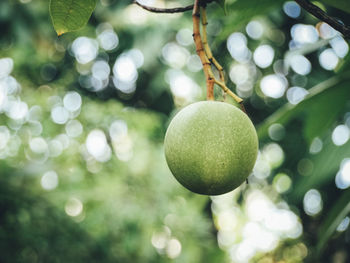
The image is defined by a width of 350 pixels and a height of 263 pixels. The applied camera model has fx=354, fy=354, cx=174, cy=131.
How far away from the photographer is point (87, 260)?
3.91m

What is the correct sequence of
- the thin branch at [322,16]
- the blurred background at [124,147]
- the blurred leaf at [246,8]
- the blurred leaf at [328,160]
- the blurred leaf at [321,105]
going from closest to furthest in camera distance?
the thin branch at [322,16]
the blurred leaf at [246,8]
the blurred leaf at [321,105]
the blurred leaf at [328,160]
the blurred background at [124,147]

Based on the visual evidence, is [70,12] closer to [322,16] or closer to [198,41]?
[198,41]

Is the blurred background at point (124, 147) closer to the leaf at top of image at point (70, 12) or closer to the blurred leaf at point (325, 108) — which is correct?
the blurred leaf at point (325, 108)

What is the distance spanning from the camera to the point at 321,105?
1.77 meters

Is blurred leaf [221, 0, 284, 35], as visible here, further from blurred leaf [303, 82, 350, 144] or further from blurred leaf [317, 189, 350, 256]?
blurred leaf [317, 189, 350, 256]

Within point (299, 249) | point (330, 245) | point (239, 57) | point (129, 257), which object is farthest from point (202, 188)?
point (299, 249)

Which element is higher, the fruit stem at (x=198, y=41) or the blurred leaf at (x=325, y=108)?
the fruit stem at (x=198, y=41)

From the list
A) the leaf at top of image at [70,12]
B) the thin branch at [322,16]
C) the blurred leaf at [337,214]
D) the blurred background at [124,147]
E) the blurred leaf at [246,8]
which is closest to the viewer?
the thin branch at [322,16]

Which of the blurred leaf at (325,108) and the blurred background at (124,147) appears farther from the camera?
the blurred background at (124,147)

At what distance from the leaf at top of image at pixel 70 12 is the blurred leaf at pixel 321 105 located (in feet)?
3.48

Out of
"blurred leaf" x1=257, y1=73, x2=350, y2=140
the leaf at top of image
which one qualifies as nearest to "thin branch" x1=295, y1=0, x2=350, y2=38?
the leaf at top of image

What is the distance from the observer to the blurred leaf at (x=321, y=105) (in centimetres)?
162

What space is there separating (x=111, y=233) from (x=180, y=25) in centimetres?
268

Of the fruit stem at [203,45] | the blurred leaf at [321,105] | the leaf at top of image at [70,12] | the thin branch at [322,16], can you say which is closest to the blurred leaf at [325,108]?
the blurred leaf at [321,105]
